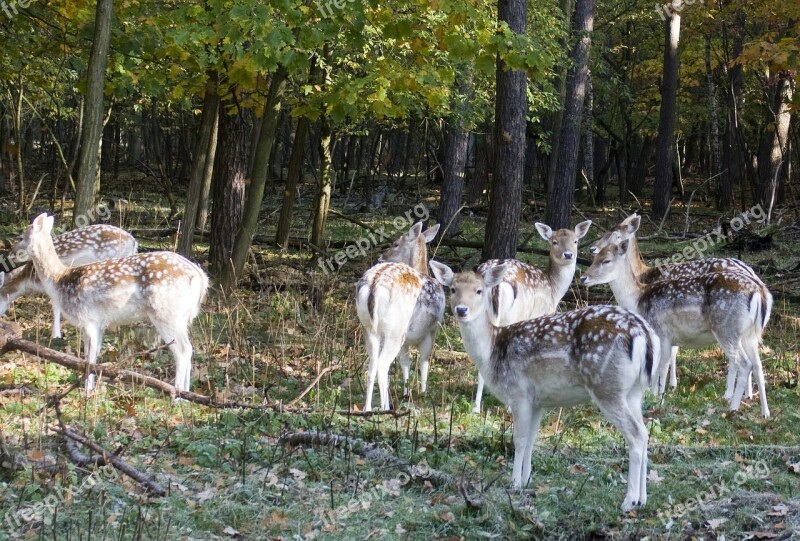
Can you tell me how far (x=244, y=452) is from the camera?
6508 millimetres

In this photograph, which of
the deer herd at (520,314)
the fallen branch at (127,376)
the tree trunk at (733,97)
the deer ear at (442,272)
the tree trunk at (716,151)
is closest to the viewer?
the deer herd at (520,314)

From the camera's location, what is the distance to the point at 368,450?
6.84 metres

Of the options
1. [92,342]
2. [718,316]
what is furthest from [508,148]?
[92,342]

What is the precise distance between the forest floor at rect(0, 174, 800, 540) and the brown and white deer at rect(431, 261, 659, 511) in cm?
32

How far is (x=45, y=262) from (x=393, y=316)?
11.7 ft

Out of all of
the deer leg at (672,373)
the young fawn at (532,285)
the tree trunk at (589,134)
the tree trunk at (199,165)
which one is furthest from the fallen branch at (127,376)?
the tree trunk at (589,134)

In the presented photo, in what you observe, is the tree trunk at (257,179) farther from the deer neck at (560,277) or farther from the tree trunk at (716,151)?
the tree trunk at (716,151)

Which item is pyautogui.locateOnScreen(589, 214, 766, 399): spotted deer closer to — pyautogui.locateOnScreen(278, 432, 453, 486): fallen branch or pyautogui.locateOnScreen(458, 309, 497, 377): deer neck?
pyautogui.locateOnScreen(458, 309, 497, 377): deer neck

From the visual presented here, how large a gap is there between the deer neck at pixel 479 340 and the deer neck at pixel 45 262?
4459 mm

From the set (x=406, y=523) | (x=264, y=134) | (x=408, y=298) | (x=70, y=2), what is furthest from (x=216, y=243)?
(x=406, y=523)

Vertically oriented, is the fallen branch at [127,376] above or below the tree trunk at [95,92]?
below

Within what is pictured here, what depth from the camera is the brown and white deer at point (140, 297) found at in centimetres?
891

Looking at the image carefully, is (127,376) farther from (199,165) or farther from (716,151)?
(716,151)

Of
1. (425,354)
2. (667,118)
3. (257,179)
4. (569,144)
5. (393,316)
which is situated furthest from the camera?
(667,118)
